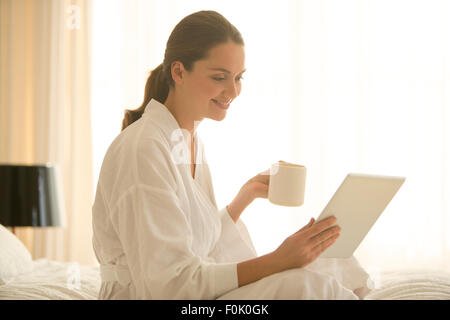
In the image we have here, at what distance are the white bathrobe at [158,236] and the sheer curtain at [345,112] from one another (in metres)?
1.79

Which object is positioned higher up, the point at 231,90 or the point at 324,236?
the point at 231,90

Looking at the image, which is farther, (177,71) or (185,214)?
(177,71)

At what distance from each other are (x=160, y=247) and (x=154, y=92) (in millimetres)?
524

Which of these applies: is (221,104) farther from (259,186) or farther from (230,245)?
(230,245)

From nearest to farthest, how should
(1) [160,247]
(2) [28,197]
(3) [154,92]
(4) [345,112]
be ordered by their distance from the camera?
(1) [160,247], (3) [154,92], (2) [28,197], (4) [345,112]

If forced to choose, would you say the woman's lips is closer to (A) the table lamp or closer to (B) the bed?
(B) the bed

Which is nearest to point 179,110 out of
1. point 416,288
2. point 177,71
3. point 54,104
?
point 177,71

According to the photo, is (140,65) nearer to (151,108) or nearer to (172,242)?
(151,108)

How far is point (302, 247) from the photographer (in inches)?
40.2

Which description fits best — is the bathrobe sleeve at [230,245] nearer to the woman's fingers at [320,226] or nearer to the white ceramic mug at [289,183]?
the white ceramic mug at [289,183]

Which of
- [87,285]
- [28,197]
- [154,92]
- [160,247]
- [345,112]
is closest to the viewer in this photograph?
[160,247]

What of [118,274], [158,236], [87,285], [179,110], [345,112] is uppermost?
[345,112]
